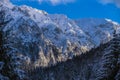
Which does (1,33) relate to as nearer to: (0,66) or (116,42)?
(0,66)

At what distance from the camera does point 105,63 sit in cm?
2200

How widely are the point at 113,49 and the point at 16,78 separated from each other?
756 cm

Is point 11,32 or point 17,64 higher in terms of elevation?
point 11,32

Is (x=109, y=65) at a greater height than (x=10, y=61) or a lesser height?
greater

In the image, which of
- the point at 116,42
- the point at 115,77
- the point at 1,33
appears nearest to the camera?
the point at 1,33

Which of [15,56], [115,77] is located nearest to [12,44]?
[15,56]

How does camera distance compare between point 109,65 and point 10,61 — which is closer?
point 10,61

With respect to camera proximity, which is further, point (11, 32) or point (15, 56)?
point (11, 32)

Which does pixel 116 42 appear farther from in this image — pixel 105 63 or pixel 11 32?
pixel 11 32

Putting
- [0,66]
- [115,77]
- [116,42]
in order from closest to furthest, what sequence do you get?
[0,66] → [115,77] → [116,42]

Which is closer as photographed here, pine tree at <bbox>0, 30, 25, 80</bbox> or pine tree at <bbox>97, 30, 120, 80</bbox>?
pine tree at <bbox>0, 30, 25, 80</bbox>

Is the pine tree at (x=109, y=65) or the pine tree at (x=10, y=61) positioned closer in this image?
the pine tree at (x=10, y=61)

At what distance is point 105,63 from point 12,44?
6906 millimetres

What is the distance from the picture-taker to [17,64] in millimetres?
16578
